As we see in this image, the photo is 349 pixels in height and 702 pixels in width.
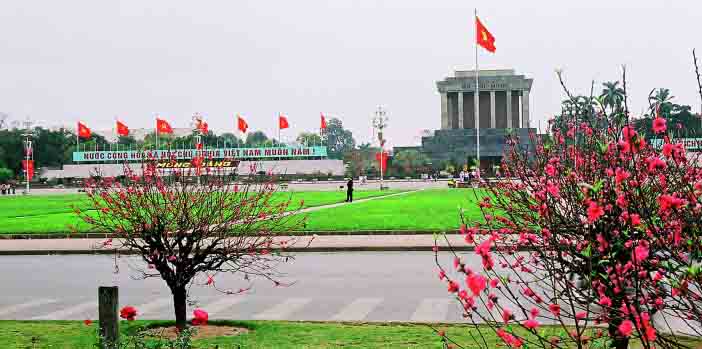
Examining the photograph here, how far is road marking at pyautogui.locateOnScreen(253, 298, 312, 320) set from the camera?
1099 cm

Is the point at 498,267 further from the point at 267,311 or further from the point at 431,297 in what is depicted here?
the point at 267,311

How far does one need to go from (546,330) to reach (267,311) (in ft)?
13.4

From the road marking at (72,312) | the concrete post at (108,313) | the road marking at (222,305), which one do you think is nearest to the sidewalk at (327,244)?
the road marking at (222,305)

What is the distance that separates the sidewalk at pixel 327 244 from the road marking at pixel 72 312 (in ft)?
21.6

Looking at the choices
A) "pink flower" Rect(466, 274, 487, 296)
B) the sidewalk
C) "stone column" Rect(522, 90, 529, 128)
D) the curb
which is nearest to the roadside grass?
"pink flower" Rect(466, 274, 487, 296)

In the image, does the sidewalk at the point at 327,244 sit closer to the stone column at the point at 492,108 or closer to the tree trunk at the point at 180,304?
the tree trunk at the point at 180,304

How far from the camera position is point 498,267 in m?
16.5

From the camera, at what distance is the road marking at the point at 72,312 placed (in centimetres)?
1131

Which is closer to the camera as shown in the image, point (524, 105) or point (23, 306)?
point (23, 306)

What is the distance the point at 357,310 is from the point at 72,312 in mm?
4097

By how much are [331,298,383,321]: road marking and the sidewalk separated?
264 inches

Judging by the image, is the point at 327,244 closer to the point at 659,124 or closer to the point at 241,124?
the point at 659,124

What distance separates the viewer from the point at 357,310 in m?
11.3

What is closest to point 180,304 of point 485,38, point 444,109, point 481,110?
point 485,38
